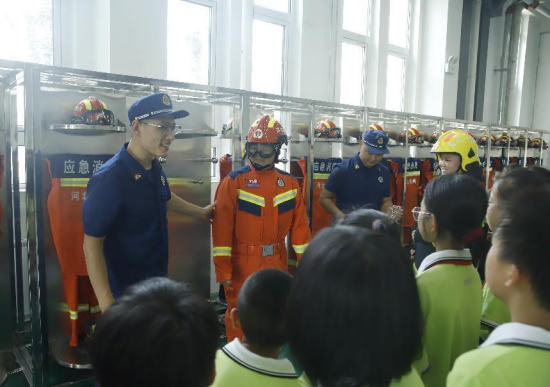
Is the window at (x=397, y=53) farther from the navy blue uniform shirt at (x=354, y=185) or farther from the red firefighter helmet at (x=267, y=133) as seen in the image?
the red firefighter helmet at (x=267, y=133)

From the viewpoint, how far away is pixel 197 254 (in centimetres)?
384

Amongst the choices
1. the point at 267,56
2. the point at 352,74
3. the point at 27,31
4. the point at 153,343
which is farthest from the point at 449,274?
the point at 352,74

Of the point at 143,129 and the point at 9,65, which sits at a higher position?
the point at 9,65

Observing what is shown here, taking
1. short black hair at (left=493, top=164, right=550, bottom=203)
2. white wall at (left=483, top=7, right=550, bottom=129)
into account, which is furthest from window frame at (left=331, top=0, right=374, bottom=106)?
short black hair at (left=493, top=164, right=550, bottom=203)

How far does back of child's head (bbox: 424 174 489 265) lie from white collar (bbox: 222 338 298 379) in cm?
80

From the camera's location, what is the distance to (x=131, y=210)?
2.09m

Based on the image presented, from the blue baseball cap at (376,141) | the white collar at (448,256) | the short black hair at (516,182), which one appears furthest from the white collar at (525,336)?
the blue baseball cap at (376,141)

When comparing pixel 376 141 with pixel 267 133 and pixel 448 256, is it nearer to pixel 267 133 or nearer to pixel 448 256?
pixel 267 133

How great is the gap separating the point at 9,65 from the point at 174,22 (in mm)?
3035

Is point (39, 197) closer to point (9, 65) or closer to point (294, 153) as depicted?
point (9, 65)

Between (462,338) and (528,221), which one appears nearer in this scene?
(528,221)

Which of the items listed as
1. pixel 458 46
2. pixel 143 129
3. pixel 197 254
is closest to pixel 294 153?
pixel 197 254

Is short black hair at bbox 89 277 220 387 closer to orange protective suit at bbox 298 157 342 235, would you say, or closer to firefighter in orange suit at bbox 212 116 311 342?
firefighter in orange suit at bbox 212 116 311 342

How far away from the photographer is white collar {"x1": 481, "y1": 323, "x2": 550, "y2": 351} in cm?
88
